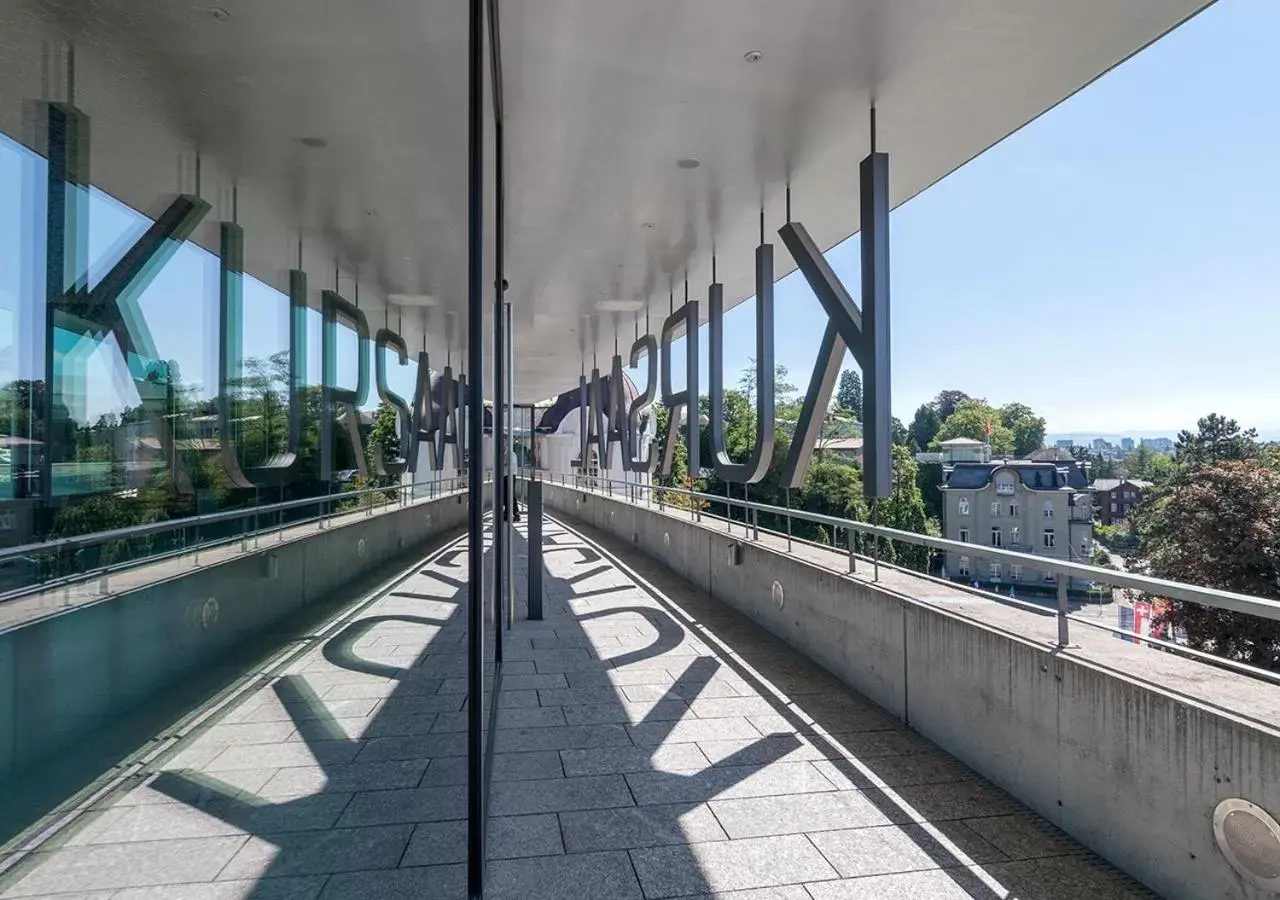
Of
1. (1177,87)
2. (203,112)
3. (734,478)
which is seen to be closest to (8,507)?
(203,112)

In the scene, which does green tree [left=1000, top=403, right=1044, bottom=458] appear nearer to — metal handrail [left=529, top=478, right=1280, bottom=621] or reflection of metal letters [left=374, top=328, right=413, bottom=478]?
metal handrail [left=529, top=478, right=1280, bottom=621]

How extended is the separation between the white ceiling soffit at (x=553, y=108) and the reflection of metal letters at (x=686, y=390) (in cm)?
89

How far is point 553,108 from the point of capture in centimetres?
542

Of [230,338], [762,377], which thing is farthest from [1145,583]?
[762,377]

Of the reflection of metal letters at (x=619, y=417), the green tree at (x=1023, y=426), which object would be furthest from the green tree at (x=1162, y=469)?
the reflection of metal letters at (x=619, y=417)

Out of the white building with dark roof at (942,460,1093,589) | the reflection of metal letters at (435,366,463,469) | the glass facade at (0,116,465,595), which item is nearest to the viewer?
the glass facade at (0,116,465,595)

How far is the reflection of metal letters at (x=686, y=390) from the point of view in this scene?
403 inches

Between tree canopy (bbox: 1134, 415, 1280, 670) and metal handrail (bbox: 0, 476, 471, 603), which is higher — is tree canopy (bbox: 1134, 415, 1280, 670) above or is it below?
below

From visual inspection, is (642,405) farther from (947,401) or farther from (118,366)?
(947,401)

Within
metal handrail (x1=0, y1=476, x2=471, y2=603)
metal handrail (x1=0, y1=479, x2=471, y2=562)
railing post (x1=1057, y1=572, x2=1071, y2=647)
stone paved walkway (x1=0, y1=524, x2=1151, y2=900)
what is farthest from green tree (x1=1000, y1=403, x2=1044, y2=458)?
metal handrail (x1=0, y1=479, x2=471, y2=562)

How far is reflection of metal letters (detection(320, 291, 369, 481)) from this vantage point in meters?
2.04

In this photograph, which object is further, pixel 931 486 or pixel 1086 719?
pixel 931 486

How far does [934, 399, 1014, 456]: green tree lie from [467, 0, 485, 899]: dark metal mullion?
11653 cm

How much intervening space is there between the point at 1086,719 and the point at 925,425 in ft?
453
